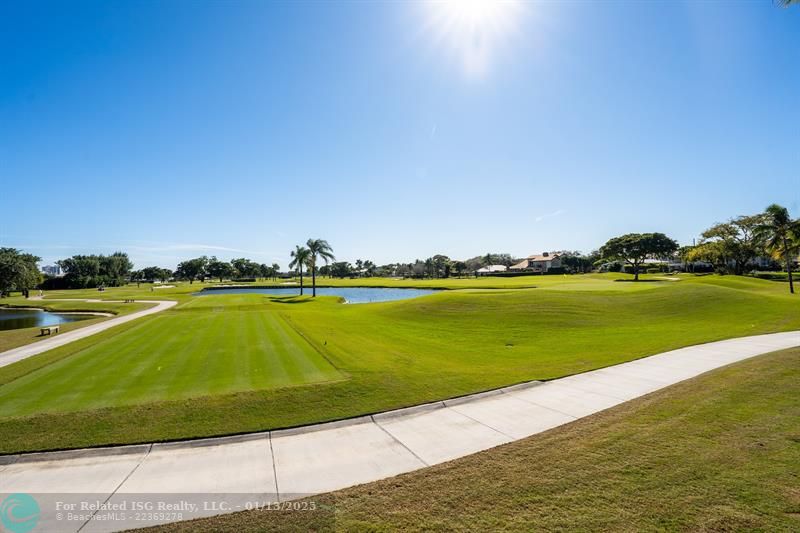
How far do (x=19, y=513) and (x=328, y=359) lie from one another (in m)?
9.31

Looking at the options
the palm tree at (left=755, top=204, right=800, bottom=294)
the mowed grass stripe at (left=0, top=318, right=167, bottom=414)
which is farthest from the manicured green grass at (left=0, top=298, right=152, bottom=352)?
the palm tree at (left=755, top=204, right=800, bottom=294)

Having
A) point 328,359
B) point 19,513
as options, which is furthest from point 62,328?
point 19,513

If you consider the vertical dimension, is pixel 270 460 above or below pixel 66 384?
below

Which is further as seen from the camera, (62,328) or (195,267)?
(195,267)

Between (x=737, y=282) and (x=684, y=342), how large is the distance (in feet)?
114

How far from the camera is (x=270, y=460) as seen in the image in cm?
729

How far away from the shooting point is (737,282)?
40812 mm

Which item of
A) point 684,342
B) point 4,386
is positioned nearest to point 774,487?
point 684,342

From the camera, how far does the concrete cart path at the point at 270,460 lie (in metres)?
5.93

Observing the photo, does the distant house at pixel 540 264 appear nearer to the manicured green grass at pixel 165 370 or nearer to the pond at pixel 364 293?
the pond at pixel 364 293

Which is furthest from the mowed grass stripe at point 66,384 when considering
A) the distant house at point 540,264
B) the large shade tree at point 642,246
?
the distant house at point 540,264

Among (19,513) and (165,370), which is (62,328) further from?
(19,513)

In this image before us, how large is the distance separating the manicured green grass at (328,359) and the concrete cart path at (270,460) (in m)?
0.58

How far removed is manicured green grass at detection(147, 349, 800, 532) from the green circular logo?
2355 millimetres
